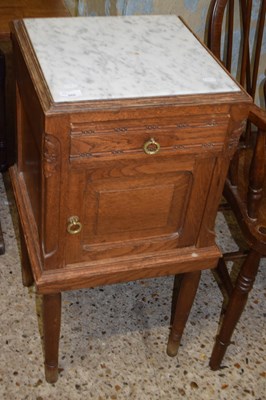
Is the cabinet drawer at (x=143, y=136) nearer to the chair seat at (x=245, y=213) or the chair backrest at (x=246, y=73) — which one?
the chair backrest at (x=246, y=73)

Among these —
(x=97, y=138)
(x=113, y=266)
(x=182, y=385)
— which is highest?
(x=97, y=138)

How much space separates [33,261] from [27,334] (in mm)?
570

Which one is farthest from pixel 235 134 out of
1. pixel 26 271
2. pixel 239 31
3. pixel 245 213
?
pixel 26 271

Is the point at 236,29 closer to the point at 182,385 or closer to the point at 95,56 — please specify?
the point at 95,56

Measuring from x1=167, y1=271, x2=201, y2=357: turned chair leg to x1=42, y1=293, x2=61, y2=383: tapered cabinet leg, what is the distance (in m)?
0.35

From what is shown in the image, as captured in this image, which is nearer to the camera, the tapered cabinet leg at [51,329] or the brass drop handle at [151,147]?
the brass drop handle at [151,147]

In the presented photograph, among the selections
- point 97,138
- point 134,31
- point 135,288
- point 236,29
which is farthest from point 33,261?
point 236,29

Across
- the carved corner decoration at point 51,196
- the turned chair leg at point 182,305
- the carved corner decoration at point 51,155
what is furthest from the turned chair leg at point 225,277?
the carved corner decoration at point 51,155

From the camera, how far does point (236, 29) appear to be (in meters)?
1.98

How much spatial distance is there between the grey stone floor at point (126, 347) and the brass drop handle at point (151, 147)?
85cm

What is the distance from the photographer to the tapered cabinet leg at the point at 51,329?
4.87 ft

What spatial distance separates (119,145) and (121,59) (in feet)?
0.70

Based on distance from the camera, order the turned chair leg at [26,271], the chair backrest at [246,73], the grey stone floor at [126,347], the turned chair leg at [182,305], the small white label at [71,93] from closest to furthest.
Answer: the small white label at [71,93] < the chair backrest at [246,73] < the turned chair leg at [182,305] < the grey stone floor at [126,347] < the turned chair leg at [26,271]

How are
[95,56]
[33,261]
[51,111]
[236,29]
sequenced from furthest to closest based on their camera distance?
[236,29], [33,261], [95,56], [51,111]
